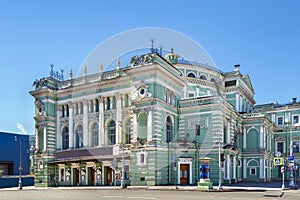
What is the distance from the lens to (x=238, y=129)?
58625 millimetres

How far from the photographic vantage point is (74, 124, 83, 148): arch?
170 ft

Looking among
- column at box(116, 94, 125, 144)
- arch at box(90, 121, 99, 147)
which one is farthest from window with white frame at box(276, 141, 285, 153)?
arch at box(90, 121, 99, 147)

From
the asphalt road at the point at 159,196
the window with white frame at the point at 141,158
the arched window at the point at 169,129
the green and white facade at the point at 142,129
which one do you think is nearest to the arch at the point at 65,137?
the green and white facade at the point at 142,129

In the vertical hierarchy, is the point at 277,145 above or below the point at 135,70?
below

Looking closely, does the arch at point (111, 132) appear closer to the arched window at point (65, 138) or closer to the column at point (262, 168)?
the arched window at point (65, 138)

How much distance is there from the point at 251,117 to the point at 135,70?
1058 inches

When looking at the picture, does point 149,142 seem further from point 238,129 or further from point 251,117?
point 251,117

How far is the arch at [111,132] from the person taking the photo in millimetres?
49000

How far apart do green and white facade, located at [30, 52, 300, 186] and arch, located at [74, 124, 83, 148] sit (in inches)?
5.9

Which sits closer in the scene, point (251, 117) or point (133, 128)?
point (133, 128)

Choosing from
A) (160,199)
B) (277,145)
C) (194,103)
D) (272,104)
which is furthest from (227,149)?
(272,104)

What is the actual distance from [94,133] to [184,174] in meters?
15.0

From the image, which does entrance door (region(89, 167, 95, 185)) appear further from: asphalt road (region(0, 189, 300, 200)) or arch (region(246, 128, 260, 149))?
arch (region(246, 128, 260, 149))

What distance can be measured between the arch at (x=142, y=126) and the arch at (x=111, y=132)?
6051mm
